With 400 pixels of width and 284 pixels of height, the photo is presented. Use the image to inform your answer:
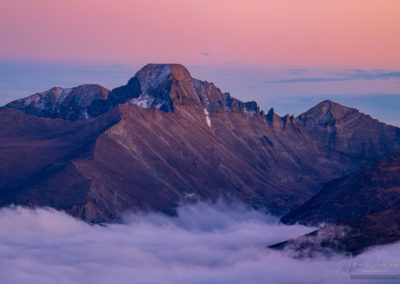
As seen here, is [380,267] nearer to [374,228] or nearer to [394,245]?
[394,245]

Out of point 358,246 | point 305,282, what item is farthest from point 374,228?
point 305,282

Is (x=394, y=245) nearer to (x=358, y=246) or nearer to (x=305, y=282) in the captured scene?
(x=358, y=246)

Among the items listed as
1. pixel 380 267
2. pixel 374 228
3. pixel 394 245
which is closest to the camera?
pixel 380 267

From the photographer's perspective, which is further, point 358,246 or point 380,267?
point 358,246

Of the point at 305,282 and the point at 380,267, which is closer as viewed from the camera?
the point at 380,267

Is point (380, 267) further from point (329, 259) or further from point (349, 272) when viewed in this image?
point (329, 259)

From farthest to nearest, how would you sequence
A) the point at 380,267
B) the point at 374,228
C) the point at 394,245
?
the point at 374,228, the point at 394,245, the point at 380,267

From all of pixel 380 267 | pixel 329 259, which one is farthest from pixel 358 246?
pixel 380 267
